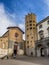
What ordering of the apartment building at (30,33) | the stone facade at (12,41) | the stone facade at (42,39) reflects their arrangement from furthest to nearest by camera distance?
the apartment building at (30,33) < the stone facade at (12,41) < the stone facade at (42,39)

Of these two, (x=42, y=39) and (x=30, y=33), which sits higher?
(x=30, y=33)

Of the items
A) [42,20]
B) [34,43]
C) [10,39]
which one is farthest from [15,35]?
[42,20]

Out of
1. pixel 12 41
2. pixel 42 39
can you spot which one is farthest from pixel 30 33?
pixel 12 41

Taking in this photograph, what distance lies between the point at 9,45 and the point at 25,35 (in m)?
6.86

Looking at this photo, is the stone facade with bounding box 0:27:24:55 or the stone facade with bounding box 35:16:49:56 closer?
the stone facade with bounding box 35:16:49:56

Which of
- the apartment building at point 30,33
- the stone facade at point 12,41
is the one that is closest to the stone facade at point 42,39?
the apartment building at point 30,33

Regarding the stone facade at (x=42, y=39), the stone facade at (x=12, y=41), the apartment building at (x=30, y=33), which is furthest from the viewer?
the apartment building at (x=30, y=33)

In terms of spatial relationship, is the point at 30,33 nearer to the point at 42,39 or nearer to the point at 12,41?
the point at 42,39

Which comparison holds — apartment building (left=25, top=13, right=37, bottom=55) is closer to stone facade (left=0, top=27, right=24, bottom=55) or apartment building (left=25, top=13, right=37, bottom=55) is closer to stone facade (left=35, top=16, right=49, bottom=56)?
stone facade (left=35, top=16, right=49, bottom=56)

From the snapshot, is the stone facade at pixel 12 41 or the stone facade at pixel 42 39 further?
the stone facade at pixel 12 41

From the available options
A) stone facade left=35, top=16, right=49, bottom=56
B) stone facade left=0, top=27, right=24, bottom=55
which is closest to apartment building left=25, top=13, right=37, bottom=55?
stone facade left=35, top=16, right=49, bottom=56

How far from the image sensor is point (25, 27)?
178 feet

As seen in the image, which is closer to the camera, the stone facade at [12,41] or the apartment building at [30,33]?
the stone facade at [12,41]

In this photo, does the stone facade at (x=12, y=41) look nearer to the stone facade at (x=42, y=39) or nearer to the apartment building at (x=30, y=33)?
the apartment building at (x=30, y=33)
